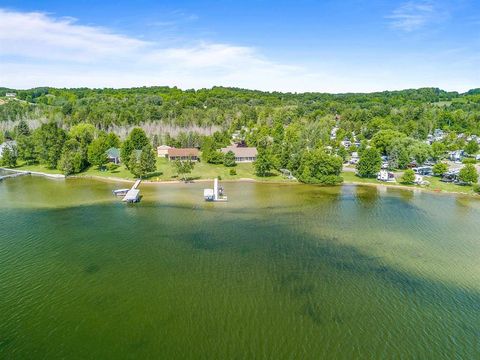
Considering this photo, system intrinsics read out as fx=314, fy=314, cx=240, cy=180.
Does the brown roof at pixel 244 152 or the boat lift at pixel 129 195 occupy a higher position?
the brown roof at pixel 244 152

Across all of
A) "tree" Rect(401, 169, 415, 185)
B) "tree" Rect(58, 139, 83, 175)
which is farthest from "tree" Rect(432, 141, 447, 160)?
"tree" Rect(58, 139, 83, 175)

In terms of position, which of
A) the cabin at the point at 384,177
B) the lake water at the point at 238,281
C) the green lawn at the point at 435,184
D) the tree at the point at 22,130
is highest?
the tree at the point at 22,130

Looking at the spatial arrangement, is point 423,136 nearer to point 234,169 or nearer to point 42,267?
point 234,169

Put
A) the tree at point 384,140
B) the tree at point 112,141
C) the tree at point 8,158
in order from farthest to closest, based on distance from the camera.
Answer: the tree at point 384,140 → the tree at point 112,141 → the tree at point 8,158

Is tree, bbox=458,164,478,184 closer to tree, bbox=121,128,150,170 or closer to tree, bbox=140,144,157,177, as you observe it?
tree, bbox=140,144,157,177

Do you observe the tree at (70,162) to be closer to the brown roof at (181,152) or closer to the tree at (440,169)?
the brown roof at (181,152)

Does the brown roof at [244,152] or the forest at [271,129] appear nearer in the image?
the forest at [271,129]

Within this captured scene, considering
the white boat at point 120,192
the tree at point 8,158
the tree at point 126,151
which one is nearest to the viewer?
the white boat at point 120,192

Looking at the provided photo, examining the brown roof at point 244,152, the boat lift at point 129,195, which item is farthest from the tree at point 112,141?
the boat lift at point 129,195
